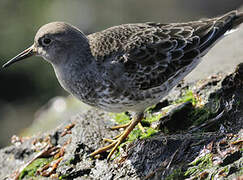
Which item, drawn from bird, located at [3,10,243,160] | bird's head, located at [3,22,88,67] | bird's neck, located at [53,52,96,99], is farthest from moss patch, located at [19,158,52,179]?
bird's head, located at [3,22,88,67]

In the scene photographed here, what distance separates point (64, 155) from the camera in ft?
24.5

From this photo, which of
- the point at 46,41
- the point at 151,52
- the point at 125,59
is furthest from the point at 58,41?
the point at 151,52

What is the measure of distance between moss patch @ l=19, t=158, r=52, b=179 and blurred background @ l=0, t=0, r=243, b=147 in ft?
8.64

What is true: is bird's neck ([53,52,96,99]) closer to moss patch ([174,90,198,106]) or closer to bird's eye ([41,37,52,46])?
bird's eye ([41,37,52,46])

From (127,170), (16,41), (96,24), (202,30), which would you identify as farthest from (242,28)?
(16,41)

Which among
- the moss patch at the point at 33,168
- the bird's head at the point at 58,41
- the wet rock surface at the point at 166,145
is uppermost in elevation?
the bird's head at the point at 58,41

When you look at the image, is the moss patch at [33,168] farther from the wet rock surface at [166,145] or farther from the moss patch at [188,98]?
the moss patch at [188,98]

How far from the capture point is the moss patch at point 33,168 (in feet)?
24.7

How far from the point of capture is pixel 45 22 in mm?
15633

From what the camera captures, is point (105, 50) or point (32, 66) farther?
point (32, 66)

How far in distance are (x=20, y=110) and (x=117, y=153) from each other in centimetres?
762

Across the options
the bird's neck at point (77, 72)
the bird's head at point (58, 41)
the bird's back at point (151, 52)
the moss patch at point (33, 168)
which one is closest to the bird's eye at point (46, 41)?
the bird's head at point (58, 41)

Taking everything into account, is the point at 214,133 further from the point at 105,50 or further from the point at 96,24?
the point at 96,24

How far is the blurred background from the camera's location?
10597mm
